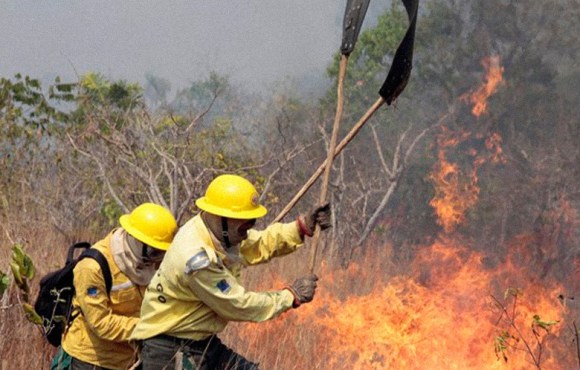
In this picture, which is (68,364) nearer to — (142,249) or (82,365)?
(82,365)

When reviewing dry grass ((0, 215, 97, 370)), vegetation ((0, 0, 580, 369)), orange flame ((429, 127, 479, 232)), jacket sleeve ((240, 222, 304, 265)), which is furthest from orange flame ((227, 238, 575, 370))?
orange flame ((429, 127, 479, 232))

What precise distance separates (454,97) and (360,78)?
7.24ft

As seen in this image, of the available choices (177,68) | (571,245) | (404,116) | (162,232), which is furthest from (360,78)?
(177,68)

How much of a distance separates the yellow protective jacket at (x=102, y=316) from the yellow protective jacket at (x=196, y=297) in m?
0.15

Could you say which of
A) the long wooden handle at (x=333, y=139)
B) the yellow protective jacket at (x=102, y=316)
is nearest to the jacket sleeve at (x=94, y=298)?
the yellow protective jacket at (x=102, y=316)

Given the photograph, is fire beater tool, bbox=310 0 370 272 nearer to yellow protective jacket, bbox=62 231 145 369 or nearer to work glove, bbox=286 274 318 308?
work glove, bbox=286 274 318 308

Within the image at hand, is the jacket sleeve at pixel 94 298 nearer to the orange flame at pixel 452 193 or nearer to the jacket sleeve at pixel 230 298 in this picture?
the jacket sleeve at pixel 230 298

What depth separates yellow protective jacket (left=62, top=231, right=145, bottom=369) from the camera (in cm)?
388

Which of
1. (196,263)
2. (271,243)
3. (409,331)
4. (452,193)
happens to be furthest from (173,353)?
(452,193)

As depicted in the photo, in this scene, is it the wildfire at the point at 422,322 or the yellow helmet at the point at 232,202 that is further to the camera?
the wildfire at the point at 422,322

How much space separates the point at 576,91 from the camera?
42.4 ft

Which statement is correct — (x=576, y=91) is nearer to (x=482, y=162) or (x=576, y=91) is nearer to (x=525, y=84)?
(x=525, y=84)

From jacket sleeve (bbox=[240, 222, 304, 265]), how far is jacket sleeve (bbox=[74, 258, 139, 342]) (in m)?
0.96

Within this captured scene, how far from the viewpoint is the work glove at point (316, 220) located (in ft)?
14.0
